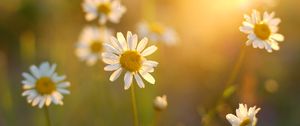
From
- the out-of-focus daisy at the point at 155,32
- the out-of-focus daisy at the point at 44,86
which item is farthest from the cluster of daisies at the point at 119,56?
the out-of-focus daisy at the point at 155,32

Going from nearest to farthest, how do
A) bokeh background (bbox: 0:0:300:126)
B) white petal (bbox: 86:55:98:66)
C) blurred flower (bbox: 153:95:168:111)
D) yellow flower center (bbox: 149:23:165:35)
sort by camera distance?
blurred flower (bbox: 153:95:168:111) < white petal (bbox: 86:55:98:66) < bokeh background (bbox: 0:0:300:126) < yellow flower center (bbox: 149:23:165:35)

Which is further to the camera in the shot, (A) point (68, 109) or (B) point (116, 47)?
(A) point (68, 109)

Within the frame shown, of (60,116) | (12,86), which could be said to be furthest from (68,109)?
(12,86)

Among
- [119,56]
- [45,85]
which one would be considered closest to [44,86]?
[45,85]

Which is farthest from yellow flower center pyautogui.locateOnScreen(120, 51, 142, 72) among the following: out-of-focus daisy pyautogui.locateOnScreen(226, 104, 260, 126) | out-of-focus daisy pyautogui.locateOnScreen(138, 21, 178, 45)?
out-of-focus daisy pyautogui.locateOnScreen(138, 21, 178, 45)

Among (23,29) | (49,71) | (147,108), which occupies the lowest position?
(49,71)

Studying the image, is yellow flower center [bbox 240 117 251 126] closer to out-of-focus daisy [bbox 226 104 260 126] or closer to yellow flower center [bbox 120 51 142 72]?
out-of-focus daisy [bbox 226 104 260 126]

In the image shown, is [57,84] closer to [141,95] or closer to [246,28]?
[246,28]

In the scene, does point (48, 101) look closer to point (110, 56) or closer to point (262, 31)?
point (110, 56)
